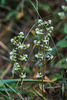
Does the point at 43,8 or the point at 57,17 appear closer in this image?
the point at 57,17

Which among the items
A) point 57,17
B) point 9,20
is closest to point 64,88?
point 57,17

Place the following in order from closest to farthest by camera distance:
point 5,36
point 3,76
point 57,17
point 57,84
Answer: point 57,84 < point 3,76 < point 57,17 < point 5,36

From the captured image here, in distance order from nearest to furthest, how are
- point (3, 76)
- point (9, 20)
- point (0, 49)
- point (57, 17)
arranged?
point (3, 76) < point (57, 17) < point (0, 49) < point (9, 20)

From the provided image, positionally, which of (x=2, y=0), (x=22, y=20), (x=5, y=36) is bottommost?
(x=5, y=36)

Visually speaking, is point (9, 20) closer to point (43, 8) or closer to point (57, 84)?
point (43, 8)

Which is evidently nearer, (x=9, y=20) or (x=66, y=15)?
(x=66, y=15)

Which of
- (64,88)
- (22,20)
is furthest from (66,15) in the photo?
(64,88)

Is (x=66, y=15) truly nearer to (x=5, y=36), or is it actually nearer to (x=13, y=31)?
(x=13, y=31)

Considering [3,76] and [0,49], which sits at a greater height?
[0,49]

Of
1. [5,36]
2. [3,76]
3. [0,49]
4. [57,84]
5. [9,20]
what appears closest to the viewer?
[57,84]
